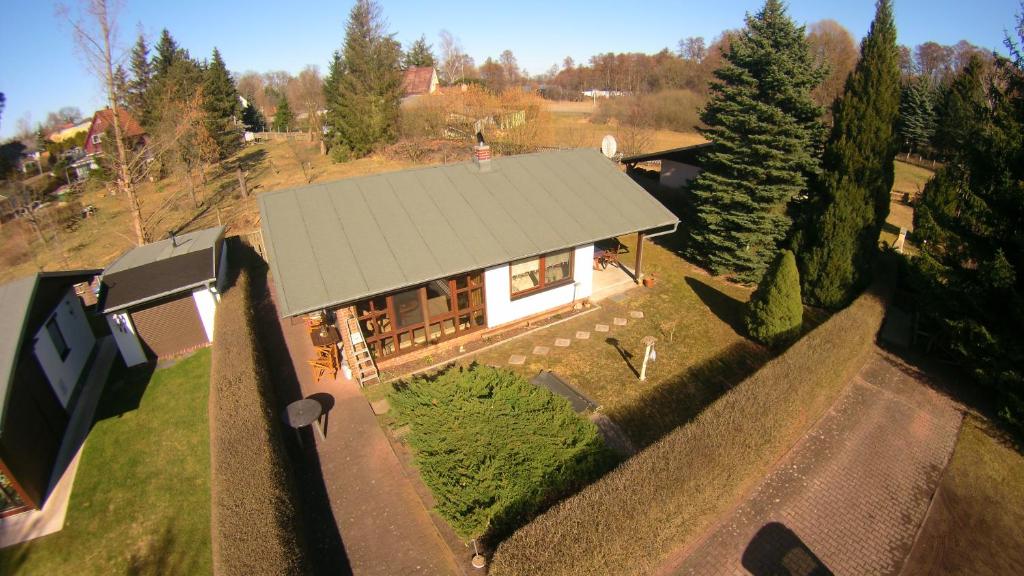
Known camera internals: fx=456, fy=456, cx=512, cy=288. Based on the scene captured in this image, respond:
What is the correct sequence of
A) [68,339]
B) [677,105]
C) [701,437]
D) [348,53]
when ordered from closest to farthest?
[701,437], [68,339], [348,53], [677,105]

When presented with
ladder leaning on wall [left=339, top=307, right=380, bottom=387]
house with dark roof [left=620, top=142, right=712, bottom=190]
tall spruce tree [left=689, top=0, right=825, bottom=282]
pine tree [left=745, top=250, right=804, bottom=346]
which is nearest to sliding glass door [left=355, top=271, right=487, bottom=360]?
Result: ladder leaning on wall [left=339, top=307, right=380, bottom=387]

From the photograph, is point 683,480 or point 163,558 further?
point 163,558

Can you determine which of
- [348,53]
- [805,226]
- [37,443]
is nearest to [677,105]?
[348,53]

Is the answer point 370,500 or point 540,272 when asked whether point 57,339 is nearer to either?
point 370,500

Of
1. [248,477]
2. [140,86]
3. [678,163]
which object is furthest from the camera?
[140,86]

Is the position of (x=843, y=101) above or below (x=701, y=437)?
above

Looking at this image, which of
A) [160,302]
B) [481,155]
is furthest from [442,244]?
[160,302]

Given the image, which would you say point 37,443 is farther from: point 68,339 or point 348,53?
point 348,53

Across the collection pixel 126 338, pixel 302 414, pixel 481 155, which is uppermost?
pixel 481 155
